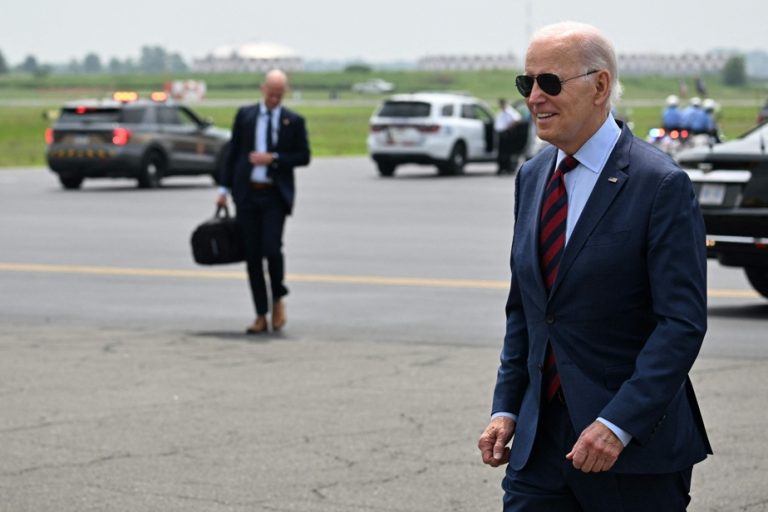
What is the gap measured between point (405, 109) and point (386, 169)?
56.8 inches

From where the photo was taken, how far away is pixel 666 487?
381cm

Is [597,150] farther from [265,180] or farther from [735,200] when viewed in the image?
[735,200]

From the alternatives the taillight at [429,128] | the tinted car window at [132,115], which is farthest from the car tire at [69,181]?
the taillight at [429,128]

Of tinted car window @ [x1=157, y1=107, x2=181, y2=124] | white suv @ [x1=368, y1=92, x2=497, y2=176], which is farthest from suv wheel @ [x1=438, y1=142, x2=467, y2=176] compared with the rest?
tinted car window @ [x1=157, y1=107, x2=181, y2=124]

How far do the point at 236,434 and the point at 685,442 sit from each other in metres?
4.62

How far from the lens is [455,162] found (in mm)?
36469

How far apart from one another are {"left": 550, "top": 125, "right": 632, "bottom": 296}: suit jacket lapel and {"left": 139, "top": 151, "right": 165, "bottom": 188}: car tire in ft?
91.0

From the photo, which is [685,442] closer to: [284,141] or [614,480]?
[614,480]

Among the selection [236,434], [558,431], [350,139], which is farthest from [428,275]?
[350,139]

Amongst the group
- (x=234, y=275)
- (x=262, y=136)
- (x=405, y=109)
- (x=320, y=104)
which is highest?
(x=262, y=136)

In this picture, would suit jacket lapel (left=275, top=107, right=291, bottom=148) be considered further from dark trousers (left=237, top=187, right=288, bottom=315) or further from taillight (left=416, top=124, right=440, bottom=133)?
taillight (left=416, top=124, right=440, bottom=133)

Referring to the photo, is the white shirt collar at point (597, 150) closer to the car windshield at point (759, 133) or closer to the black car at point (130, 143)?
the car windshield at point (759, 133)

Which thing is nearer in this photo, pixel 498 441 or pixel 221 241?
pixel 498 441

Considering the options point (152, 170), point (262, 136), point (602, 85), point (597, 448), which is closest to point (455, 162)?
point (152, 170)
